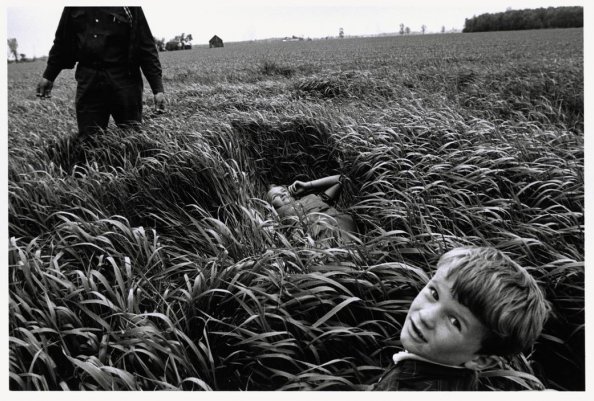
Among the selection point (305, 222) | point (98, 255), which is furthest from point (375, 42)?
point (98, 255)

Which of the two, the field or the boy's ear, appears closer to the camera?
the boy's ear

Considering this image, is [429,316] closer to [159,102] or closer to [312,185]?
[312,185]

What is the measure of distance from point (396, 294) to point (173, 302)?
787 millimetres

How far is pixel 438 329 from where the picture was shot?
3.75 feet

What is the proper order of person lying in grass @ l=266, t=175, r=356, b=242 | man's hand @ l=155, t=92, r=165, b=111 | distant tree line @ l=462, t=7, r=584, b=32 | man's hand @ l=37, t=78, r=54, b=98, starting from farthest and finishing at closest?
man's hand @ l=155, t=92, r=165, b=111 → man's hand @ l=37, t=78, r=54, b=98 → person lying in grass @ l=266, t=175, r=356, b=242 → distant tree line @ l=462, t=7, r=584, b=32

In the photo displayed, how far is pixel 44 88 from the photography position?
2.46 metres

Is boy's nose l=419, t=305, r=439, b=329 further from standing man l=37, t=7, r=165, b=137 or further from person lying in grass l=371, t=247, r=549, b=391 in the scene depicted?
standing man l=37, t=7, r=165, b=137

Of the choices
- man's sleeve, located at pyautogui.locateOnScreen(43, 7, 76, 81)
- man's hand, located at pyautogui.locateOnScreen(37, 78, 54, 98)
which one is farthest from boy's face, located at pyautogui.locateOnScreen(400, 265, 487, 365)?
man's hand, located at pyautogui.locateOnScreen(37, 78, 54, 98)

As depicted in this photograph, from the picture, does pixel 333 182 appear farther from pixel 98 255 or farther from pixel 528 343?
pixel 528 343

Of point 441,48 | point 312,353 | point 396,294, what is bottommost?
point 312,353

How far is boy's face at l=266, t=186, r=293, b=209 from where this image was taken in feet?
7.27

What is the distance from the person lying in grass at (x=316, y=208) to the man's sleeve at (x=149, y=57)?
110 centimetres

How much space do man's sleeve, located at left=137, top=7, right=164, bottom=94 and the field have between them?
0.07 metres

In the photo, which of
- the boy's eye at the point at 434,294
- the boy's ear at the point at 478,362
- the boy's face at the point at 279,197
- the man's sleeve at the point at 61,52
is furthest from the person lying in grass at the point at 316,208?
the man's sleeve at the point at 61,52
